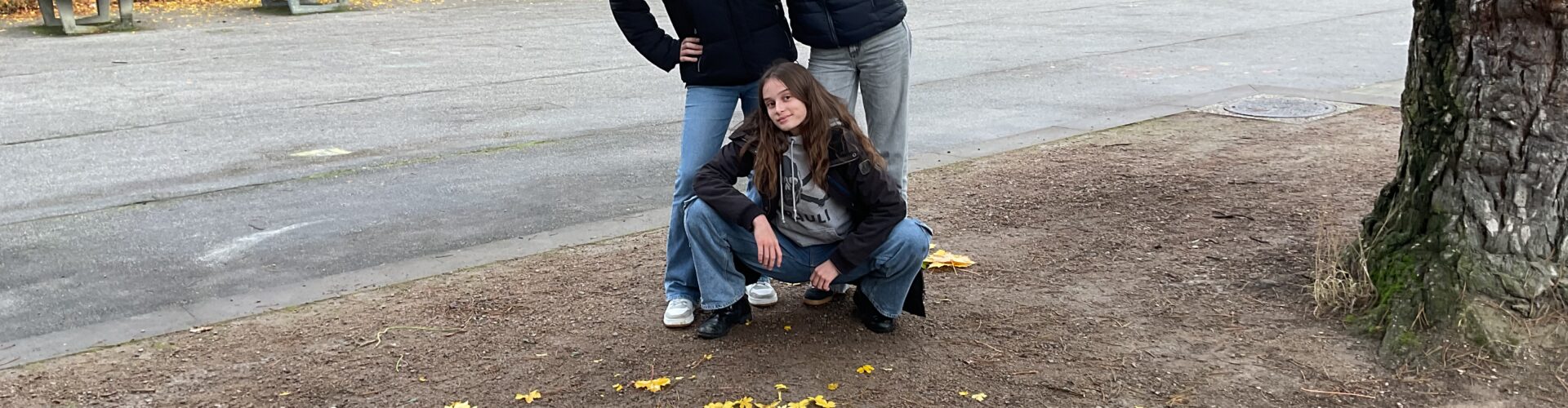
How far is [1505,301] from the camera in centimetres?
355

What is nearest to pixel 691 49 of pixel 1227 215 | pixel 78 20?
pixel 1227 215

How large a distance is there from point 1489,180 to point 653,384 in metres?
2.31

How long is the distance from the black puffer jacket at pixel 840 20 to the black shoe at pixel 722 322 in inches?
33.1

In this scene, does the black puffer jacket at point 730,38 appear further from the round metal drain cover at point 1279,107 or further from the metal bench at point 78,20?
the metal bench at point 78,20

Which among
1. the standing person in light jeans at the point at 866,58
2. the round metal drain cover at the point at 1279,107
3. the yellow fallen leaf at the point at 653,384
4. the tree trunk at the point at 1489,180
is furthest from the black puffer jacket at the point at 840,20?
the round metal drain cover at the point at 1279,107

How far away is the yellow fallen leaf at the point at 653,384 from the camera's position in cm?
350

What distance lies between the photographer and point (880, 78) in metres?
4.17

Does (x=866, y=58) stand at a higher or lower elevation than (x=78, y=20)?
higher

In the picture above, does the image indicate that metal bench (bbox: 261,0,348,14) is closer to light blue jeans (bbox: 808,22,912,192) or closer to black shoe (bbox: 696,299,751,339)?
light blue jeans (bbox: 808,22,912,192)

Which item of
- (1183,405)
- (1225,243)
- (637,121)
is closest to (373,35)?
(637,121)

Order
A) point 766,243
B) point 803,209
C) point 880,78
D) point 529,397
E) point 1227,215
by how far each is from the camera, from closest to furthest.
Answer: point 529,397
point 766,243
point 803,209
point 880,78
point 1227,215

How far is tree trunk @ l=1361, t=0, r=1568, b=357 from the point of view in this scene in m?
3.47

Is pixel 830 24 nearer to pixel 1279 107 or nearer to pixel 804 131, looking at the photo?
pixel 804 131

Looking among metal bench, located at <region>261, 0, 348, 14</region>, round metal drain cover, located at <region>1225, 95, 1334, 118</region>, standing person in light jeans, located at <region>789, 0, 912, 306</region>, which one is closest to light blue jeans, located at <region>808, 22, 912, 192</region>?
standing person in light jeans, located at <region>789, 0, 912, 306</region>
